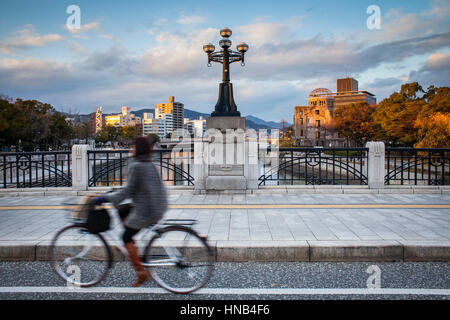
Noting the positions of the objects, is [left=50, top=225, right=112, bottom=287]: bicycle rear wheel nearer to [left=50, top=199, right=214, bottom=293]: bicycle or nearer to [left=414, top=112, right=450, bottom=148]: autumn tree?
[left=50, top=199, right=214, bottom=293]: bicycle

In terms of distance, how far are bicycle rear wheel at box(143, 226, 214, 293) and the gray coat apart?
0.24 metres

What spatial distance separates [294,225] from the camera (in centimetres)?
578

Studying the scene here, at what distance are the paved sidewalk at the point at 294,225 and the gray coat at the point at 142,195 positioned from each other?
545 millimetres

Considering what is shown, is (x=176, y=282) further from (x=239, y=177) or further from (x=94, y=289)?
(x=239, y=177)

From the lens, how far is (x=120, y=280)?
389 centimetres

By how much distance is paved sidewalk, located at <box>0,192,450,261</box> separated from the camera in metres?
4.57

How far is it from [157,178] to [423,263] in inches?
161

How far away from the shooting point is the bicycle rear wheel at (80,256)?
3.64 meters

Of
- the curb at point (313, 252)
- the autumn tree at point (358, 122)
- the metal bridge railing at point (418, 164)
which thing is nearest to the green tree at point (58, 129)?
the autumn tree at point (358, 122)

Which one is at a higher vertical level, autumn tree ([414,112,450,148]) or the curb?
autumn tree ([414,112,450,148])

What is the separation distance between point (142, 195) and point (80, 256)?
1371 millimetres

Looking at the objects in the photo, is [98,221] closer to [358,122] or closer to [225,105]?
[225,105]

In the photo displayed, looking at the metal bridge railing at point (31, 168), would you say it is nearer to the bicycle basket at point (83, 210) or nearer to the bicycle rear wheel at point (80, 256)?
the bicycle rear wheel at point (80, 256)

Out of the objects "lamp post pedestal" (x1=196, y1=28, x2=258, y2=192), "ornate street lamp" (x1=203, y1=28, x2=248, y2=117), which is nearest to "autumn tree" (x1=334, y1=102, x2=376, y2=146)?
"ornate street lamp" (x1=203, y1=28, x2=248, y2=117)
